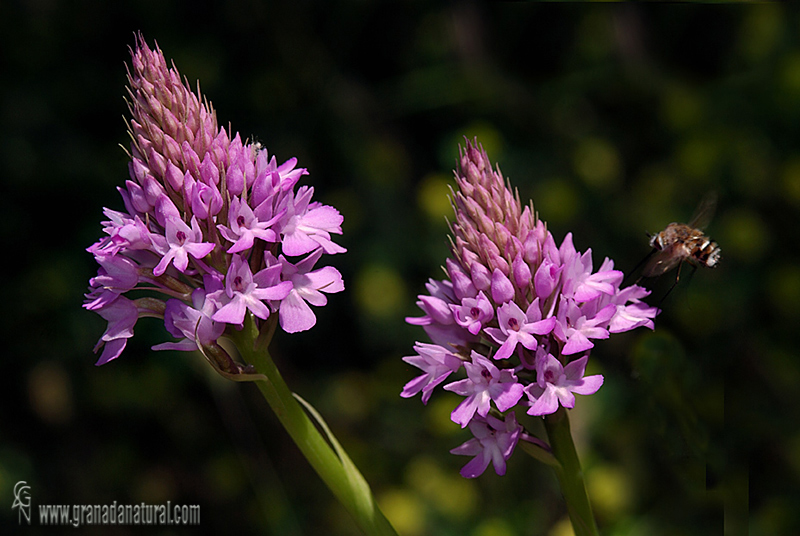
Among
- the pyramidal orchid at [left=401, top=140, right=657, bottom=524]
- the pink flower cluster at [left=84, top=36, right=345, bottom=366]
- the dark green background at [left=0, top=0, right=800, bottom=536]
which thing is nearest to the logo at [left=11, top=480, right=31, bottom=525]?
the dark green background at [left=0, top=0, right=800, bottom=536]

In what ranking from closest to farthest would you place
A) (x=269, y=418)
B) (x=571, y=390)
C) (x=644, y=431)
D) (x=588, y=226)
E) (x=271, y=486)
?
1. (x=571, y=390)
2. (x=644, y=431)
3. (x=271, y=486)
4. (x=588, y=226)
5. (x=269, y=418)

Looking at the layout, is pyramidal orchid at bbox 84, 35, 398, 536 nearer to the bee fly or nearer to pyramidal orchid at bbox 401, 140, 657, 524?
pyramidal orchid at bbox 401, 140, 657, 524

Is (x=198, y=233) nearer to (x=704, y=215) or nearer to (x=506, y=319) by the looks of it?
(x=506, y=319)

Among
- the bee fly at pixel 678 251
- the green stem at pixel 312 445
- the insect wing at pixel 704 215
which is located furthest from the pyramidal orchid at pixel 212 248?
the insect wing at pixel 704 215

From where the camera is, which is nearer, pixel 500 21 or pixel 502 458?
pixel 502 458

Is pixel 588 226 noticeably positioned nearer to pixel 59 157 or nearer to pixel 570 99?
pixel 570 99

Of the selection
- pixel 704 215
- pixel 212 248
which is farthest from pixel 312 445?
pixel 704 215

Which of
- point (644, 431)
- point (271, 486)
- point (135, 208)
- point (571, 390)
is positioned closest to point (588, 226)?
point (644, 431)

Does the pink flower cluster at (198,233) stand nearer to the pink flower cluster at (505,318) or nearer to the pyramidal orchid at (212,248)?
the pyramidal orchid at (212,248)
